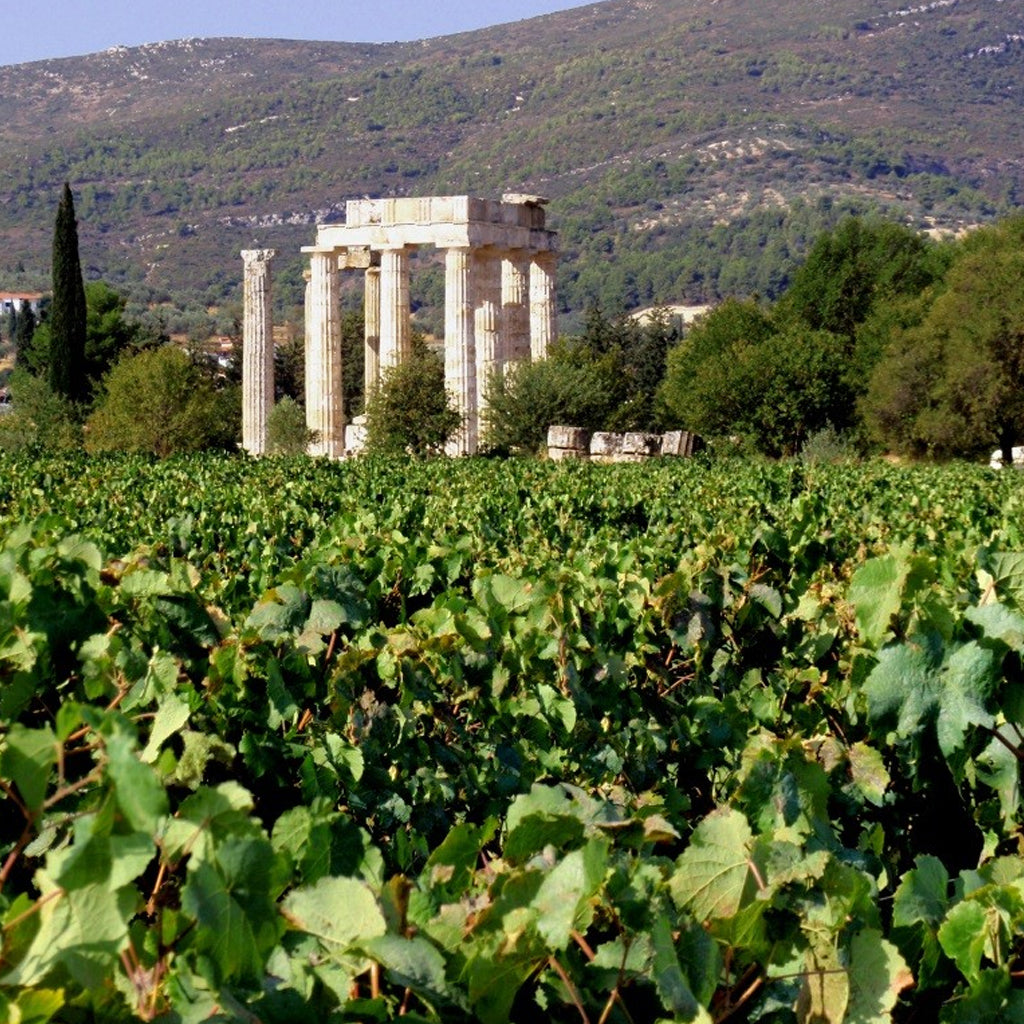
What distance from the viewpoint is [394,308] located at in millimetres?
38000

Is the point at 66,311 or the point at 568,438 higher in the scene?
the point at 66,311

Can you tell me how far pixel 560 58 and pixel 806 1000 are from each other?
159 meters

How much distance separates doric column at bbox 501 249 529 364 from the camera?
40125 millimetres

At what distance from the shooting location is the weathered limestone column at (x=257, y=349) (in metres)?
40.7

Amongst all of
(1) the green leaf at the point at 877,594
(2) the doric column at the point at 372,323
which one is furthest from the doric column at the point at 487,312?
(1) the green leaf at the point at 877,594

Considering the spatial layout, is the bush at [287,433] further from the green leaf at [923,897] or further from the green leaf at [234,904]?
the green leaf at [234,904]

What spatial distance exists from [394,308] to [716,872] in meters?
36.1

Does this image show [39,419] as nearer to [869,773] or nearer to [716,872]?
[869,773]

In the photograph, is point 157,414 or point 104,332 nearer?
point 157,414

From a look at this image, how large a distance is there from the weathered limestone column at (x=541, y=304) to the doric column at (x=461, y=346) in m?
2.41

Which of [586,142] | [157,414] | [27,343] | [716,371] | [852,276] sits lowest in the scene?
[27,343]

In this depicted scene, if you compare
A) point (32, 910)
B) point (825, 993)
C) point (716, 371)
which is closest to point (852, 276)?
point (716, 371)

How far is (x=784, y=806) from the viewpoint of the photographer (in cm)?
309

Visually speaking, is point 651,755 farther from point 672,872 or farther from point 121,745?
point 121,745
